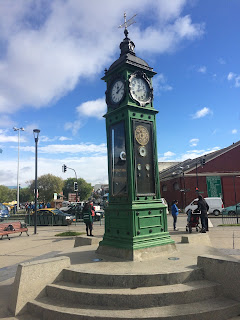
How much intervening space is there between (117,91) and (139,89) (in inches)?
23.8

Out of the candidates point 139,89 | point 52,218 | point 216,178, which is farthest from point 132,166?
point 216,178

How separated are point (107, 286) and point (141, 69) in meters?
5.37

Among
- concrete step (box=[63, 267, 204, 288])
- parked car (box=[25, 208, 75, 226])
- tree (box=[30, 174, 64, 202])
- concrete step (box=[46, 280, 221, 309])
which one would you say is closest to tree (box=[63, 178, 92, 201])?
tree (box=[30, 174, 64, 202])

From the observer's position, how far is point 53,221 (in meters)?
20.0

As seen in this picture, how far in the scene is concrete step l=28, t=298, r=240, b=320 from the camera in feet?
12.0

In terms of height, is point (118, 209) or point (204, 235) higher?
point (118, 209)

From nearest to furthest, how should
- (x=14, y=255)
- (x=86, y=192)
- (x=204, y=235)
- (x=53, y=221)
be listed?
(x=204, y=235) → (x=14, y=255) → (x=53, y=221) → (x=86, y=192)

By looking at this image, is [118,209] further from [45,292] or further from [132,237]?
[45,292]

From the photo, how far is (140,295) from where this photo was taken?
13.0 ft

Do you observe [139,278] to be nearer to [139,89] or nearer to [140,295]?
[140,295]

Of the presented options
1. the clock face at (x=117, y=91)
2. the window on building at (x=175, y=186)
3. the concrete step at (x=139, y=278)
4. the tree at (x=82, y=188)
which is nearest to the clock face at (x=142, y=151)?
the clock face at (x=117, y=91)

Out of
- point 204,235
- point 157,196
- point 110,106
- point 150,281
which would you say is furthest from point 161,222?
point 110,106

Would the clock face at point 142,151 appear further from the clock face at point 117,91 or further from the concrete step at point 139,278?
the concrete step at point 139,278

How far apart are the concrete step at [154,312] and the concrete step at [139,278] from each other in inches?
19.3
